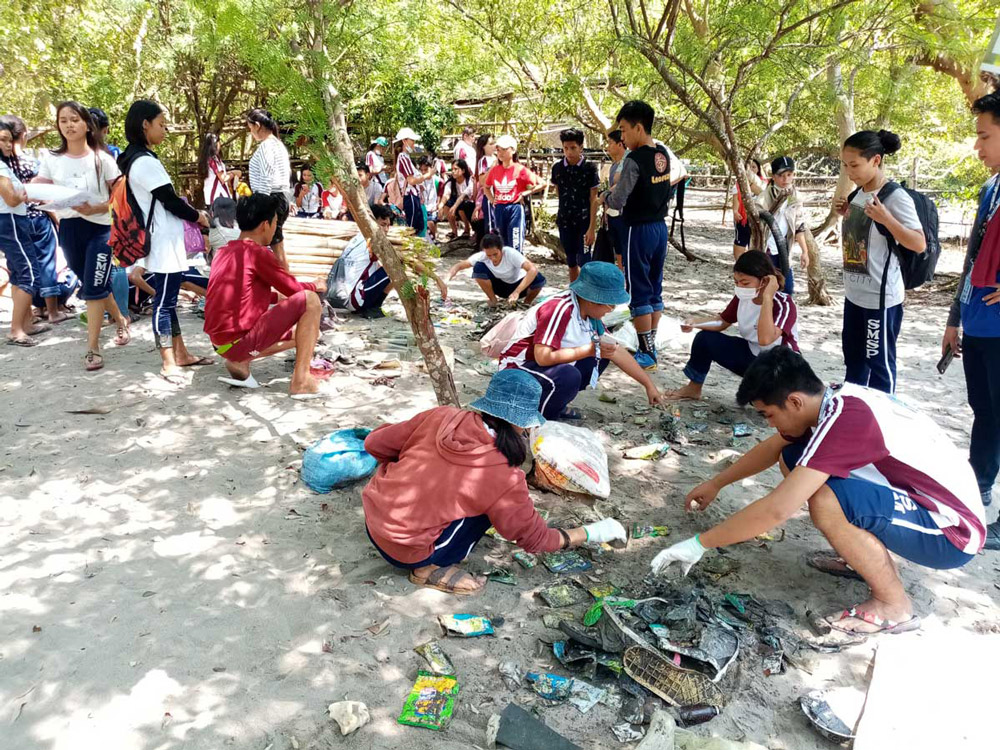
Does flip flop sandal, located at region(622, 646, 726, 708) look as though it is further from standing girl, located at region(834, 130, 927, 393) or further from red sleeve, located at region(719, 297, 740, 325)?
A: red sleeve, located at region(719, 297, 740, 325)

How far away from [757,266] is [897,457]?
202 centimetres

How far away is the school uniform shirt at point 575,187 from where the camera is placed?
7.19m

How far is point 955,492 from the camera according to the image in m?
2.53

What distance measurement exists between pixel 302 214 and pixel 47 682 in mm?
9152

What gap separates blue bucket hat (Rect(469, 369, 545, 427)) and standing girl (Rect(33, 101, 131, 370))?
11.7ft

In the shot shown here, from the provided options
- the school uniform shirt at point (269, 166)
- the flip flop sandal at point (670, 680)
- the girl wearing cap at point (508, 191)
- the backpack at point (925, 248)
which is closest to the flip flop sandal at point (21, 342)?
the school uniform shirt at point (269, 166)

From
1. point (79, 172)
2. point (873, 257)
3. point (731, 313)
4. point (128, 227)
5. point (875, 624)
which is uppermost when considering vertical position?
point (79, 172)

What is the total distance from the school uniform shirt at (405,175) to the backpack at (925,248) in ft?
23.1

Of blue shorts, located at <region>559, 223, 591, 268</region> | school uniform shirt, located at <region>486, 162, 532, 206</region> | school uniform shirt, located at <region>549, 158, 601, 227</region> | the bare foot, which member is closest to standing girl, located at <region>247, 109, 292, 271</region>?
school uniform shirt, located at <region>486, 162, 532, 206</region>

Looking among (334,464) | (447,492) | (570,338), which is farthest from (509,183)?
(447,492)

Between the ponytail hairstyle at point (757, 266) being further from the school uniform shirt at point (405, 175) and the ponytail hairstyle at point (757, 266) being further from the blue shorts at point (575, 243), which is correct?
the school uniform shirt at point (405, 175)

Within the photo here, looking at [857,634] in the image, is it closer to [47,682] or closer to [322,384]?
[47,682]

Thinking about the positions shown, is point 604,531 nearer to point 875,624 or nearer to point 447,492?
point 447,492

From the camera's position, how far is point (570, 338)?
12.7 ft
